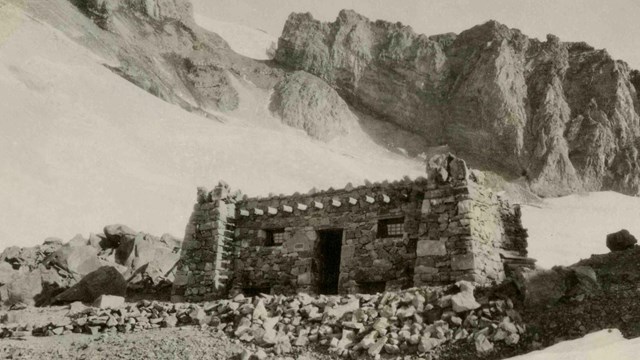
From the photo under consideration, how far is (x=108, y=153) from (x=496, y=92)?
4397 cm

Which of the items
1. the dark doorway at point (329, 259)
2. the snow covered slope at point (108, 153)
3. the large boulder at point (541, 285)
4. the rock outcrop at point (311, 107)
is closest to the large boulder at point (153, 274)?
the dark doorway at point (329, 259)

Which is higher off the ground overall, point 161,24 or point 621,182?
point 161,24

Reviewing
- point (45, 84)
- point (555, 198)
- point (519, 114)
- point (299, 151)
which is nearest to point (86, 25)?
point (45, 84)

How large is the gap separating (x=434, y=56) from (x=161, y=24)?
117ft

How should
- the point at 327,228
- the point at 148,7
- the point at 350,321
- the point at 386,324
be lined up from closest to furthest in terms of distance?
the point at 386,324 → the point at 350,321 → the point at 327,228 → the point at 148,7

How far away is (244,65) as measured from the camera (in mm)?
70500

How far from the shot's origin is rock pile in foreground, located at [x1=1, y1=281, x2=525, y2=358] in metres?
9.81

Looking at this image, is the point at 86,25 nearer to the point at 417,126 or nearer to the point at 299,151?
the point at 299,151

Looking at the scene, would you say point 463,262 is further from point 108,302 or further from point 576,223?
point 576,223

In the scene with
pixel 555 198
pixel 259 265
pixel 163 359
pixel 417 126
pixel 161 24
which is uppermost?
pixel 161 24

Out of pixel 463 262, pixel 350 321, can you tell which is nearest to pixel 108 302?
pixel 350 321

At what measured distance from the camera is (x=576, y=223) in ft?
165

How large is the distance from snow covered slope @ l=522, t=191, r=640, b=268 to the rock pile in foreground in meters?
28.5

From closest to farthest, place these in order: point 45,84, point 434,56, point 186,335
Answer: point 186,335, point 45,84, point 434,56
